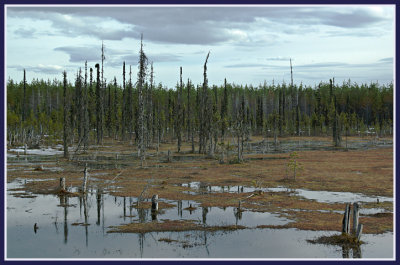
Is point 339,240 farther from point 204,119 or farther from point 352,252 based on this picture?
point 204,119

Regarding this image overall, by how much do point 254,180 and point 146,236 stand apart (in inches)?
544

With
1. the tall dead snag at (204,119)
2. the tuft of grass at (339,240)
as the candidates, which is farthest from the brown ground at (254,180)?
the tall dead snag at (204,119)

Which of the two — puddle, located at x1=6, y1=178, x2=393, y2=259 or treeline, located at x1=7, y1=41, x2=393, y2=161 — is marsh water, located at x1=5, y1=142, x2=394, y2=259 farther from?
treeline, located at x1=7, y1=41, x2=393, y2=161

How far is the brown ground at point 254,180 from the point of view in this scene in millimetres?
24578

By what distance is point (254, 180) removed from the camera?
1277 inches

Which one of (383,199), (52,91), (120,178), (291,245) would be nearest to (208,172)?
(120,178)

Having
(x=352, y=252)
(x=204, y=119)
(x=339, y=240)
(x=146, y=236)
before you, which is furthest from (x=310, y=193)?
(x=204, y=119)

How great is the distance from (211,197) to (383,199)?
10.8m

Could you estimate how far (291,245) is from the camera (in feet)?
61.6

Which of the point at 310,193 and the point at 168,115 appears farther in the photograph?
the point at 168,115

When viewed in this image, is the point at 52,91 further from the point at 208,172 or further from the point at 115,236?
the point at 115,236

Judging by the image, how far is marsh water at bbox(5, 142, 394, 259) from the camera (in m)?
17.7

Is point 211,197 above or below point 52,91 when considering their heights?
below

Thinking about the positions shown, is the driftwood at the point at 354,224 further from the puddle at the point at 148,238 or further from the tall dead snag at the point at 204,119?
the tall dead snag at the point at 204,119
